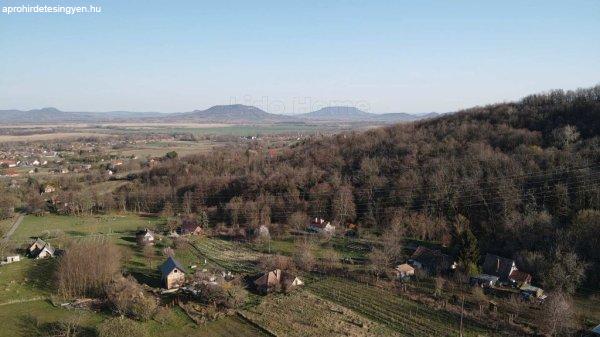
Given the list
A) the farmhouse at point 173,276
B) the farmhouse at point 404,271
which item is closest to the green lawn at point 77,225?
the farmhouse at point 173,276

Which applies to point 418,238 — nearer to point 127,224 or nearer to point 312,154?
point 312,154

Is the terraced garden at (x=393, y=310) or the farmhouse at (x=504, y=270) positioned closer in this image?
the terraced garden at (x=393, y=310)

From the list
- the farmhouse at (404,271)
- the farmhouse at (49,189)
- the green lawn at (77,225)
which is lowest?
the green lawn at (77,225)

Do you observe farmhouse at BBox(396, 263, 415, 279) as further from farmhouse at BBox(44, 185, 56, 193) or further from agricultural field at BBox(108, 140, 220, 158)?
agricultural field at BBox(108, 140, 220, 158)

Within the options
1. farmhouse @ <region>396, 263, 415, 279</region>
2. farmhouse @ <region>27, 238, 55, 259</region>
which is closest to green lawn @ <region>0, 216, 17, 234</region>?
farmhouse @ <region>27, 238, 55, 259</region>

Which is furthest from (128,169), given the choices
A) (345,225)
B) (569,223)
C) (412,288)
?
(569,223)

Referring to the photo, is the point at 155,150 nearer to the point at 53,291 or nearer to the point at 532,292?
the point at 53,291

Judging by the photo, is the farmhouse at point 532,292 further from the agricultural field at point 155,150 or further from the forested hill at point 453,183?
the agricultural field at point 155,150
